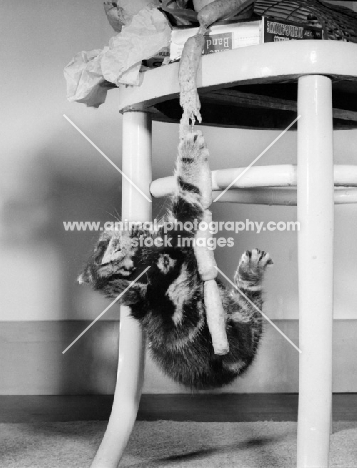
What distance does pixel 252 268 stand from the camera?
0.72 metres

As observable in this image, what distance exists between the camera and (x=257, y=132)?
4.40 ft

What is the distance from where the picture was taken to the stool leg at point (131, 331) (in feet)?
2.46

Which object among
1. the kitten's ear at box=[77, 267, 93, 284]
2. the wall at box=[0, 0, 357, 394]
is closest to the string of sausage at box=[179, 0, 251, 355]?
the kitten's ear at box=[77, 267, 93, 284]

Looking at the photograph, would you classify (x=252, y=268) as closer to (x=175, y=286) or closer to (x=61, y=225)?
(x=175, y=286)

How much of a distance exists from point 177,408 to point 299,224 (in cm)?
67

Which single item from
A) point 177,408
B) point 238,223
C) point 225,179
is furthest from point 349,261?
point 225,179

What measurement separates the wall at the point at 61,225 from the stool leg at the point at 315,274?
709 millimetres

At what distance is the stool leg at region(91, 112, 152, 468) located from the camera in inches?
29.5

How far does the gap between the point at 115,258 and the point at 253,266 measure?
7.0 inches

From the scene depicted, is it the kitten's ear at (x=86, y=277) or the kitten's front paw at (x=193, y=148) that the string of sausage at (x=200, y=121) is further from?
the kitten's ear at (x=86, y=277)

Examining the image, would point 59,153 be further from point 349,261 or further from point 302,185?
point 302,185

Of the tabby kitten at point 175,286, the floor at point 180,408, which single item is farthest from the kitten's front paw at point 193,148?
the floor at point 180,408

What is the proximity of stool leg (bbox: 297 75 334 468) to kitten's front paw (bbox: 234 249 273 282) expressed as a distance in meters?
0.13

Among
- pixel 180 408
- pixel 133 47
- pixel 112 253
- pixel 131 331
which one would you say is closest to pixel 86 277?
pixel 112 253
